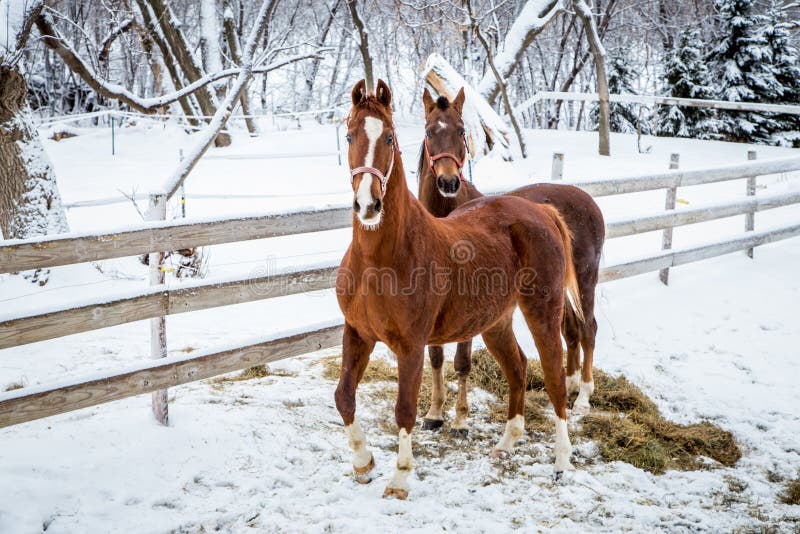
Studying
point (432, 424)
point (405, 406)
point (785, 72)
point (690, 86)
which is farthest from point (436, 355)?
point (785, 72)

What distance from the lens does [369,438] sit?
387 cm

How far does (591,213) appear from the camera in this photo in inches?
187

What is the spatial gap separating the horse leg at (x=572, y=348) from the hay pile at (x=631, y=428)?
0.19 metres

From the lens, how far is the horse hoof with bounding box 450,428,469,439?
4.00 meters

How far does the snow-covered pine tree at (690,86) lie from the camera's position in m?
18.9

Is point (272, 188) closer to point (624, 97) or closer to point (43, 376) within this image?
point (43, 376)

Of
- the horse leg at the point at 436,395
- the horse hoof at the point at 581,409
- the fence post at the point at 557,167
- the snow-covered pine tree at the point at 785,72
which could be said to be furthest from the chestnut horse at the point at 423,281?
the snow-covered pine tree at the point at 785,72

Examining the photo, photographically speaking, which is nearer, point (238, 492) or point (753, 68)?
point (238, 492)

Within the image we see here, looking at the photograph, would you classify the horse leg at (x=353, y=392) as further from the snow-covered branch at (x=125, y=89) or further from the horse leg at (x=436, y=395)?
the snow-covered branch at (x=125, y=89)

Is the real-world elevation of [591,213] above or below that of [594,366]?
above

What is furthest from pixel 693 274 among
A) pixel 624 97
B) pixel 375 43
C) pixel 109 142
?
pixel 375 43

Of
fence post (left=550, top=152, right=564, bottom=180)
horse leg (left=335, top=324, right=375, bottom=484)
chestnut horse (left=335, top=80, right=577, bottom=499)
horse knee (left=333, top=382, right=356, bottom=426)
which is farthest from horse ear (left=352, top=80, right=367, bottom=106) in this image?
fence post (left=550, top=152, right=564, bottom=180)

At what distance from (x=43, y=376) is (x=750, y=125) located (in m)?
19.0

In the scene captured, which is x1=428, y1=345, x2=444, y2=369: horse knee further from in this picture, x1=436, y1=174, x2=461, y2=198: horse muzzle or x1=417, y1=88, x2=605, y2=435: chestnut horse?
x1=436, y1=174, x2=461, y2=198: horse muzzle
